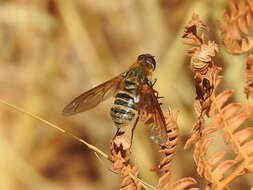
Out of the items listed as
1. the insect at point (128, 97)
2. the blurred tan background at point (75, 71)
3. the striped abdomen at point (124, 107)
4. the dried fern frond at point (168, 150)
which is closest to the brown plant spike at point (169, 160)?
the dried fern frond at point (168, 150)

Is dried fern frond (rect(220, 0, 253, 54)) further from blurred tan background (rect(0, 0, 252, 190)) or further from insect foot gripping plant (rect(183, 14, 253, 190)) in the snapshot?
blurred tan background (rect(0, 0, 252, 190))

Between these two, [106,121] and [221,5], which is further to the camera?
[106,121]

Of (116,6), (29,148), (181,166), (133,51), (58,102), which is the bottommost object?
(181,166)

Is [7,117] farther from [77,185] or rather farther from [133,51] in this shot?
[133,51]

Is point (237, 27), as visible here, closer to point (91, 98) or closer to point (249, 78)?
point (249, 78)

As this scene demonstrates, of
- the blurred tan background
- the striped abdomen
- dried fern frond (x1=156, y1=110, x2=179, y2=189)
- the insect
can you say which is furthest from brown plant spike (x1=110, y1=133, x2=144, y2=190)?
the blurred tan background

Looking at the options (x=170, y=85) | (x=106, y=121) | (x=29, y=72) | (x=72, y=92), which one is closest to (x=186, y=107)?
(x=170, y=85)

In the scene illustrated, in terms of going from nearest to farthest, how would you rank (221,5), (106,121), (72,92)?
(221,5) → (106,121) → (72,92)

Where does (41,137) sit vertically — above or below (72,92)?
below
